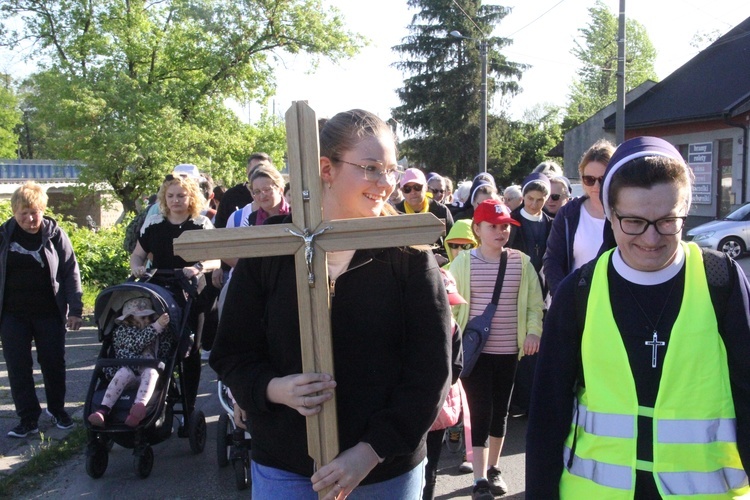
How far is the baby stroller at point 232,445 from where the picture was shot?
4953 millimetres

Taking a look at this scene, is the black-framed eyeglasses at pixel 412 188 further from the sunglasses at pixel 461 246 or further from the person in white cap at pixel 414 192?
the sunglasses at pixel 461 246

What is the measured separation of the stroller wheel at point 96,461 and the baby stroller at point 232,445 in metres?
0.78

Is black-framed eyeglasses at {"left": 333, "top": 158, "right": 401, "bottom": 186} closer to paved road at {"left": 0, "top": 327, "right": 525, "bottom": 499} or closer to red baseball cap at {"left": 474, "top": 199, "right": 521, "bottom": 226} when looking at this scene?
red baseball cap at {"left": 474, "top": 199, "right": 521, "bottom": 226}

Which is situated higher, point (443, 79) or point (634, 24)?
point (634, 24)

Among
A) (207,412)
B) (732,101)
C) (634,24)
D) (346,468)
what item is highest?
(634,24)

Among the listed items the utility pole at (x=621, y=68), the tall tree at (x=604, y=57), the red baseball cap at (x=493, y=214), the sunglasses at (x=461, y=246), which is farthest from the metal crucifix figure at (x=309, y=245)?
the tall tree at (x=604, y=57)

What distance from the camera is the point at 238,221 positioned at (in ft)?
21.1

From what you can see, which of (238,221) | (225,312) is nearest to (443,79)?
(238,221)

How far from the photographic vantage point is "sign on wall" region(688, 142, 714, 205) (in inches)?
1052

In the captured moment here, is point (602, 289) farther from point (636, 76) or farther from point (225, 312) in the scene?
point (636, 76)

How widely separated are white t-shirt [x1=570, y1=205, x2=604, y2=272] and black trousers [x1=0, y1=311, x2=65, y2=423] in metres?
4.19

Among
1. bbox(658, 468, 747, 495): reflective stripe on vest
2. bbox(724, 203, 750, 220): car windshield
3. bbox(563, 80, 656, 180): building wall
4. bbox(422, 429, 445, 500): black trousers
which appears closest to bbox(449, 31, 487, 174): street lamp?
bbox(724, 203, 750, 220): car windshield

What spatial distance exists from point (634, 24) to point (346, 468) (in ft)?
213

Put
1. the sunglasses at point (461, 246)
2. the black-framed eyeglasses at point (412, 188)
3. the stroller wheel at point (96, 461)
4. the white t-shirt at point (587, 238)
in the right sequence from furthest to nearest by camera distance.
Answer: the black-framed eyeglasses at point (412, 188)
the sunglasses at point (461, 246)
the stroller wheel at point (96, 461)
the white t-shirt at point (587, 238)
